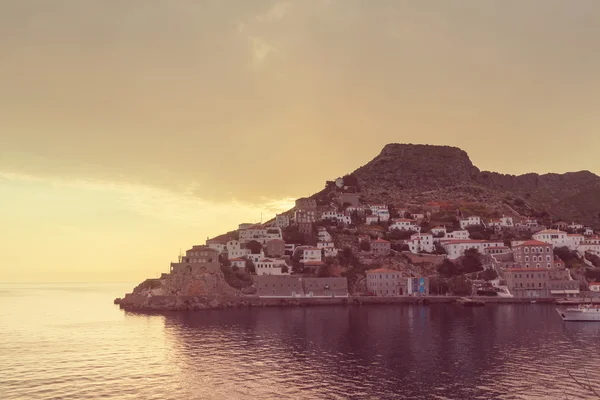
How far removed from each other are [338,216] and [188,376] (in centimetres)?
10025

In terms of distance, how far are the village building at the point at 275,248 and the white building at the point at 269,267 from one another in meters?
7.11

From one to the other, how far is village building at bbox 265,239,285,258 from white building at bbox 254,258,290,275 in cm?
711

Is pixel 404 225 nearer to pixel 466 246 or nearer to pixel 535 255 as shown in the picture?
pixel 466 246

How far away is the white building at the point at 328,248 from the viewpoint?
116 m

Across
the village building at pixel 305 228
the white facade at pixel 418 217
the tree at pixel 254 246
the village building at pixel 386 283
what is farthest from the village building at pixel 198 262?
the white facade at pixel 418 217

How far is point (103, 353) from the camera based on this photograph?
5203 cm

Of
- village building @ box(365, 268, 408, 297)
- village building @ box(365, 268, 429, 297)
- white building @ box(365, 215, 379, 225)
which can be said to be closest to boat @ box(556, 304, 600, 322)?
village building @ box(365, 268, 429, 297)

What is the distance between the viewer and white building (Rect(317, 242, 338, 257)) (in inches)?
4557

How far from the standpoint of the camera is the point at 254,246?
374 feet

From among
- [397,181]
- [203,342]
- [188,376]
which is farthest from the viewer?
[397,181]

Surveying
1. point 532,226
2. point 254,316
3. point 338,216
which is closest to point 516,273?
point 532,226

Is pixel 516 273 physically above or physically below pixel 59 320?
above

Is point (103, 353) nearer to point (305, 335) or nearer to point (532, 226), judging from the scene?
point (305, 335)

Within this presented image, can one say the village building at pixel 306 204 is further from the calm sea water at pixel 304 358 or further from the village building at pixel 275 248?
the calm sea water at pixel 304 358
